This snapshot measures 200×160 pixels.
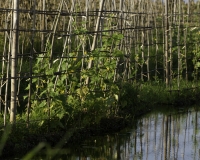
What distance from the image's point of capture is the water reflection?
8906mm

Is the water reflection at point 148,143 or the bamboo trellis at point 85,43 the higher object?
the bamboo trellis at point 85,43

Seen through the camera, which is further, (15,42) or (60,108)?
(60,108)

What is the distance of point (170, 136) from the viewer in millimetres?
10555

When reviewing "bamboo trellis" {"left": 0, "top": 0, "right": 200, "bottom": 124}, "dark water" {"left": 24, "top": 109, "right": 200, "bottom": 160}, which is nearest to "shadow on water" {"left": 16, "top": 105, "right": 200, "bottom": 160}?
"dark water" {"left": 24, "top": 109, "right": 200, "bottom": 160}

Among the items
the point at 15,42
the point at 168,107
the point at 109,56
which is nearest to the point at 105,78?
the point at 109,56

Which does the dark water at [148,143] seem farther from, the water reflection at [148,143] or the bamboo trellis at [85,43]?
the bamboo trellis at [85,43]

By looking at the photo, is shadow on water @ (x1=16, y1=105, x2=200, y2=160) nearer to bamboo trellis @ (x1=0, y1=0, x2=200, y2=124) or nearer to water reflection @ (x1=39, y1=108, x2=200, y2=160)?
water reflection @ (x1=39, y1=108, x2=200, y2=160)

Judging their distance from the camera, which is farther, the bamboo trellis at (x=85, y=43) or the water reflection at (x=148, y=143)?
the water reflection at (x=148, y=143)

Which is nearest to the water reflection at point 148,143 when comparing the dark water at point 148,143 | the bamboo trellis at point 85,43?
the dark water at point 148,143

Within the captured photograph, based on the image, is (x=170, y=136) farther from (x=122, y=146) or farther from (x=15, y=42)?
(x=15, y=42)

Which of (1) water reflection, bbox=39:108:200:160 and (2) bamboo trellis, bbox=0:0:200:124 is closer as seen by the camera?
(2) bamboo trellis, bbox=0:0:200:124

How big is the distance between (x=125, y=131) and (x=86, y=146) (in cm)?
159

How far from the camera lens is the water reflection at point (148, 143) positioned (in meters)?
8.91

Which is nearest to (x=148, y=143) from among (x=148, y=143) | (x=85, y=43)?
(x=148, y=143)
